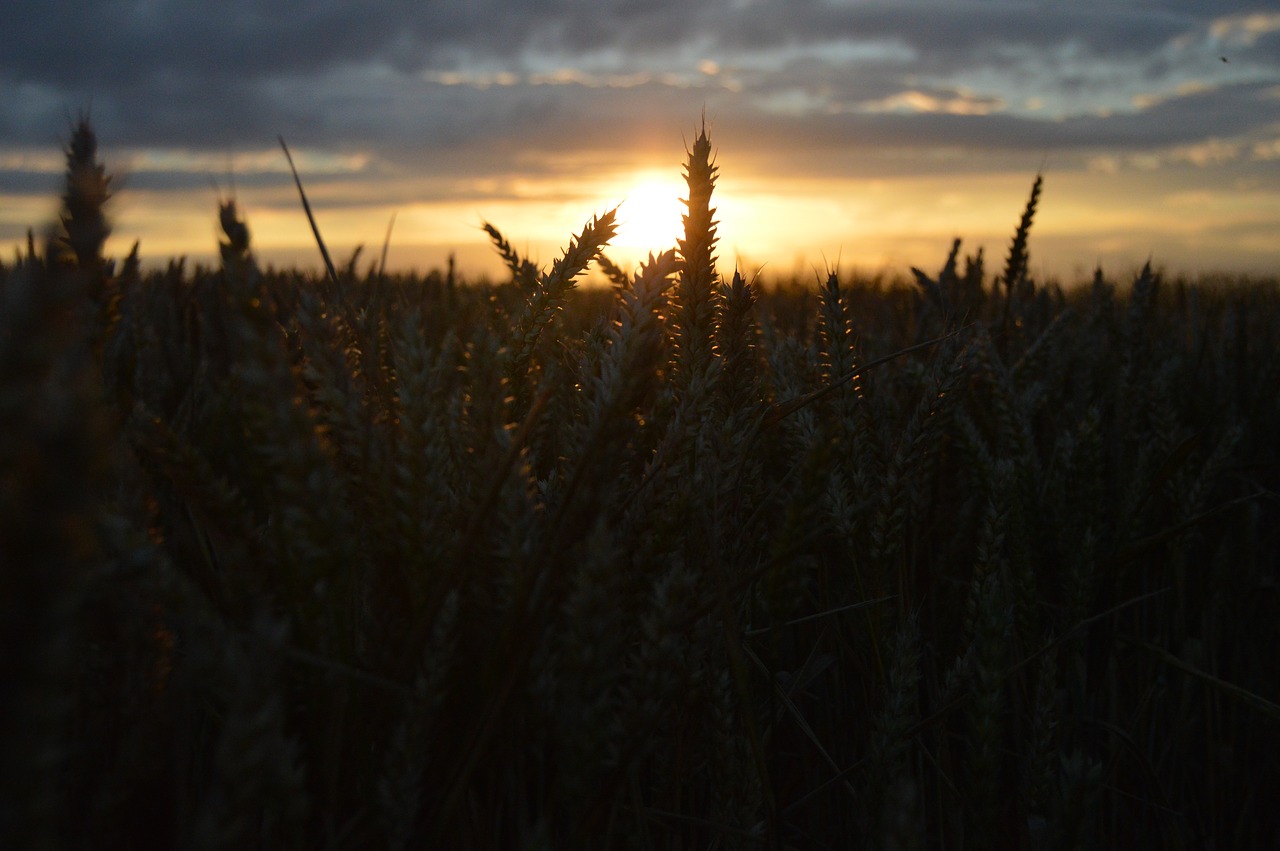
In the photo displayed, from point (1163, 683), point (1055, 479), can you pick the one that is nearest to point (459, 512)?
point (1055, 479)

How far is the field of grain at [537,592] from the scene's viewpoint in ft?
1.97

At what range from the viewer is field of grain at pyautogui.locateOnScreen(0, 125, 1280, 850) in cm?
60

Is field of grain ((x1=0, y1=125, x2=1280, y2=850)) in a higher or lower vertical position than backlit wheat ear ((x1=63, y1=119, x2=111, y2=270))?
lower

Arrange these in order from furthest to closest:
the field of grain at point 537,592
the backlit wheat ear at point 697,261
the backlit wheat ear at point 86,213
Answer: the backlit wheat ear at point 697,261, the backlit wheat ear at point 86,213, the field of grain at point 537,592

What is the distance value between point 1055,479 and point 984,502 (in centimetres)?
21

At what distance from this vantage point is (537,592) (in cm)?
84

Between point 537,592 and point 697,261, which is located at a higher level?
point 697,261

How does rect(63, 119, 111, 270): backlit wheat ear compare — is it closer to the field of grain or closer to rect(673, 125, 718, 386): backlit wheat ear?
the field of grain

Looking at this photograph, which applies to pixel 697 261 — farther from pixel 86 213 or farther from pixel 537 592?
pixel 86 213

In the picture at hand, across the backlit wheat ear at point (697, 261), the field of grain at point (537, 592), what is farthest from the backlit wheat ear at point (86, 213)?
the backlit wheat ear at point (697, 261)

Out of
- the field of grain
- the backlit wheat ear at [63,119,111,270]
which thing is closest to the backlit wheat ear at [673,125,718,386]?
the field of grain

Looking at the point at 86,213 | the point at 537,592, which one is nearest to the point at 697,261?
the point at 537,592

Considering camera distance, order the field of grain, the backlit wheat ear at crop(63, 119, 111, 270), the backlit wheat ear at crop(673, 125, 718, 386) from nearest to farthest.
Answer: the field of grain → the backlit wheat ear at crop(63, 119, 111, 270) → the backlit wheat ear at crop(673, 125, 718, 386)

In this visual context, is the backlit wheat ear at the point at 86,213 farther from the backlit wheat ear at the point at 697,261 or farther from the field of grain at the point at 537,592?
the backlit wheat ear at the point at 697,261
